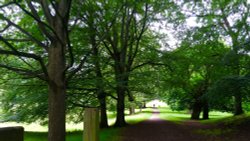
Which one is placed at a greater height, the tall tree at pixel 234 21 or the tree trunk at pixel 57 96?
the tall tree at pixel 234 21

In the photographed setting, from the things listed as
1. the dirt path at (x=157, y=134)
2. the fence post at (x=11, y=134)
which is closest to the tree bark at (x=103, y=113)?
the dirt path at (x=157, y=134)

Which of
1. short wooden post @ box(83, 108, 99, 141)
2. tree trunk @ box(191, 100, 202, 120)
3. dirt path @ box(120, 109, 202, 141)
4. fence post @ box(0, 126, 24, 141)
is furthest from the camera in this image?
tree trunk @ box(191, 100, 202, 120)

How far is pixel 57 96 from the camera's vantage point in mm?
6801

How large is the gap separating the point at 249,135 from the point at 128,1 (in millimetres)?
9448

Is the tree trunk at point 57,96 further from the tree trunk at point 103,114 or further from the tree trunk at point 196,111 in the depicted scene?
the tree trunk at point 196,111

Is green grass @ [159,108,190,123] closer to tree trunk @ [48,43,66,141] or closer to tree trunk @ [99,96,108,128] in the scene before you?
tree trunk @ [99,96,108,128]

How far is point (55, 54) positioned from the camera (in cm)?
697

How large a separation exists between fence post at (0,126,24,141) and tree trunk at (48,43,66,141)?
2.49 m

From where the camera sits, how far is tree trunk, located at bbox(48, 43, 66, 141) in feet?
22.2

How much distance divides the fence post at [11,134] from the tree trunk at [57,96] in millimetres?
2487

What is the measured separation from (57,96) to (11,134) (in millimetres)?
2687

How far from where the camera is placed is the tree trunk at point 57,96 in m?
6.77

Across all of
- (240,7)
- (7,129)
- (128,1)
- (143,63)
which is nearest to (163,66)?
(143,63)

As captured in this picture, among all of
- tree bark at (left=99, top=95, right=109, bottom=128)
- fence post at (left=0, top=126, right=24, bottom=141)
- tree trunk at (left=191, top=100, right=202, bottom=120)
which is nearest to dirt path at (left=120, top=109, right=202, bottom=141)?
tree bark at (left=99, top=95, right=109, bottom=128)
